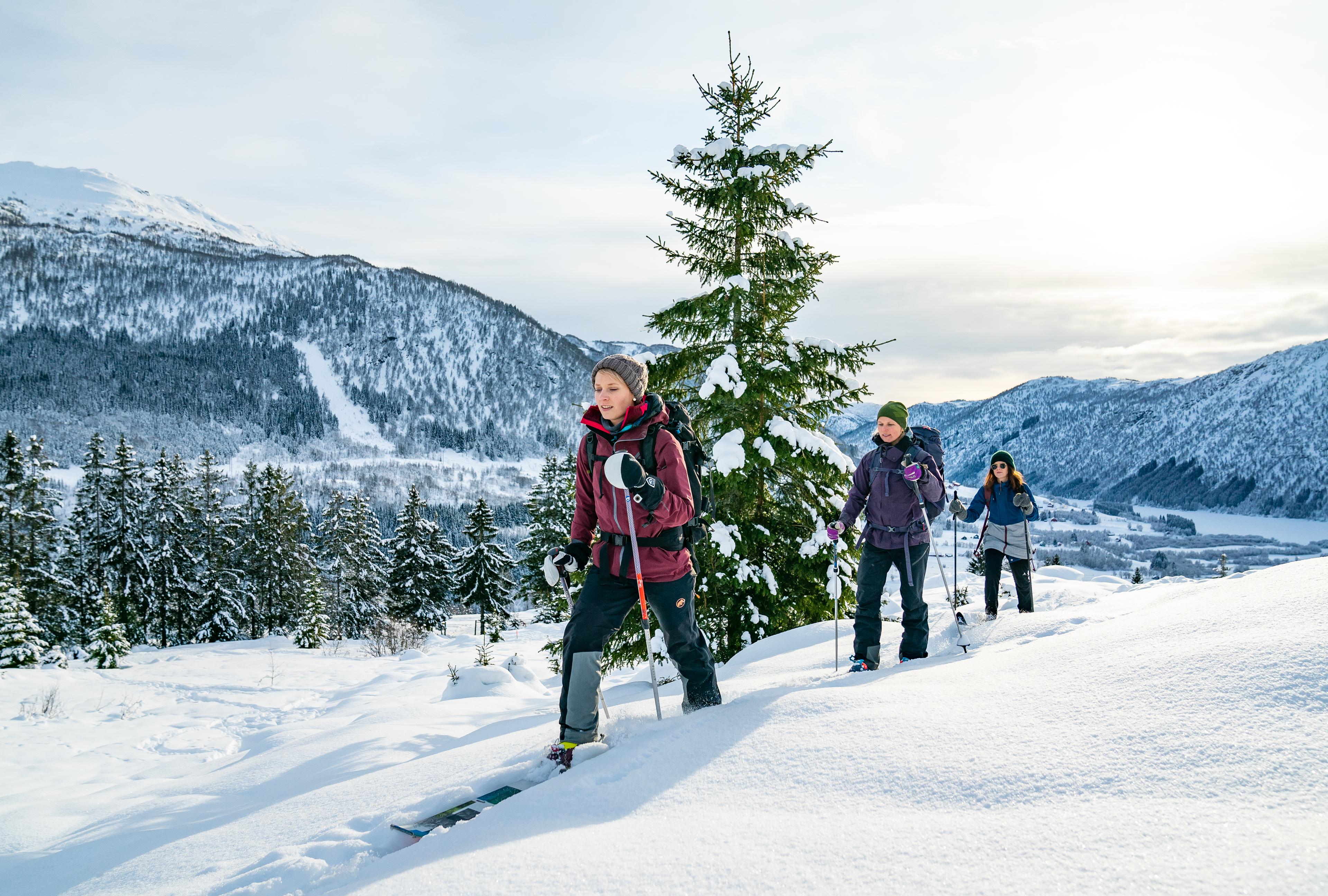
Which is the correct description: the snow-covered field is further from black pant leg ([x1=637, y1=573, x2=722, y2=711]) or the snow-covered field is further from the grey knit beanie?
the grey knit beanie

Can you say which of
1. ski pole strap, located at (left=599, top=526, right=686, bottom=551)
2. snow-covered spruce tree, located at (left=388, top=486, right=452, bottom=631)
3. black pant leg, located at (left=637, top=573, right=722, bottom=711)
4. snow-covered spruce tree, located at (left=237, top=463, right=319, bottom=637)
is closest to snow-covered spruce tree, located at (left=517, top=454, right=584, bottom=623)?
snow-covered spruce tree, located at (left=388, top=486, right=452, bottom=631)

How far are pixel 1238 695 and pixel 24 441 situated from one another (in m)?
214

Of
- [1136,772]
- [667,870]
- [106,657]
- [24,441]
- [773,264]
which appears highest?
[24,441]

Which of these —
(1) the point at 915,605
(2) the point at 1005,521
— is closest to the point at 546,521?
(2) the point at 1005,521

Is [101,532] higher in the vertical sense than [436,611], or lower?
higher

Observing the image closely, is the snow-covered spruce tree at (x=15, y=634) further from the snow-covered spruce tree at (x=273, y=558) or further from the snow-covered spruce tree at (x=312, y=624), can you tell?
the snow-covered spruce tree at (x=273, y=558)

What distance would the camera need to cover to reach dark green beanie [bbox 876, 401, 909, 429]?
5.49 m

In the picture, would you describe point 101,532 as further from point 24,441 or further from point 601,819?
point 24,441

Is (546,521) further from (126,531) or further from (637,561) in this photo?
(637,561)

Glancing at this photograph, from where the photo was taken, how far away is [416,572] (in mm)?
35719

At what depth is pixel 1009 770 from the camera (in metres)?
2.27

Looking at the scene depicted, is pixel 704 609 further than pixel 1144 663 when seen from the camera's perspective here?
Yes

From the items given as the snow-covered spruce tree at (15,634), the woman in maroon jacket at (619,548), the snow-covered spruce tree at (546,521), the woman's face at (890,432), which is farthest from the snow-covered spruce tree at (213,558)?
the woman's face at (890,432)

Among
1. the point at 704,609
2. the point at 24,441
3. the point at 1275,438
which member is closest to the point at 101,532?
the point at 704,609
